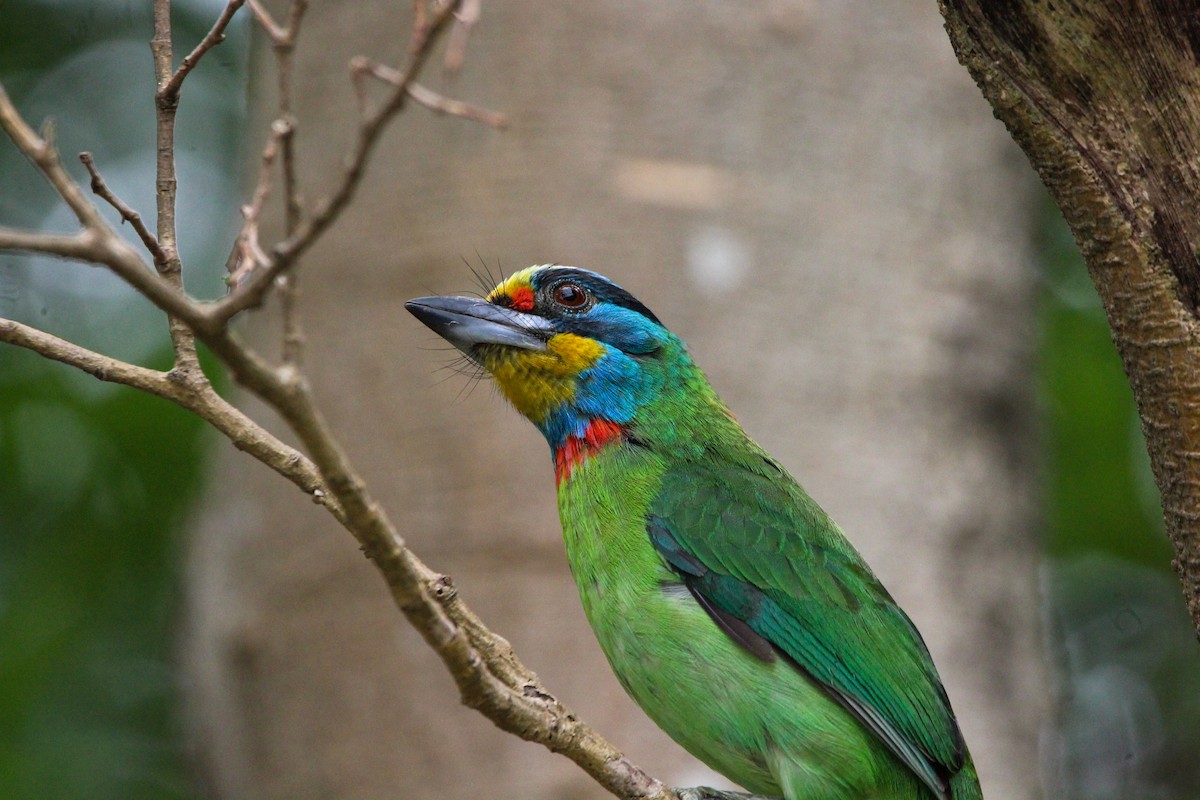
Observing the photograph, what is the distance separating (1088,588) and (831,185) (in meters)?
4.22

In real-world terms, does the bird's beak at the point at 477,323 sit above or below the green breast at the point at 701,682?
above

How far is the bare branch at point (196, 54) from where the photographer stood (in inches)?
110

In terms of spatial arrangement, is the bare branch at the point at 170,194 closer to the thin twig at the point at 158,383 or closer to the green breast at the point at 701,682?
the thin twig at the point at 158,383

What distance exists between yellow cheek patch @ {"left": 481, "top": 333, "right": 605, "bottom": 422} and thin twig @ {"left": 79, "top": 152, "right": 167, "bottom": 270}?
1.76m

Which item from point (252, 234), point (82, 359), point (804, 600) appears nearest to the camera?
point (82, 359)

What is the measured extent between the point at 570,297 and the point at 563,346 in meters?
0.21

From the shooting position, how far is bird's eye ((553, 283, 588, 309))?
4652mm

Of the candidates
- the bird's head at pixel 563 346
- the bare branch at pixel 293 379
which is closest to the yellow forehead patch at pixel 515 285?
the bird's head at pixel 563 346

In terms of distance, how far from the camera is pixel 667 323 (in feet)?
20.7

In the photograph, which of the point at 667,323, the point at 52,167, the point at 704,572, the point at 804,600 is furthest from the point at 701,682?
the point at 667,323

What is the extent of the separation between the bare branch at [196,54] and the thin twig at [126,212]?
21 cm

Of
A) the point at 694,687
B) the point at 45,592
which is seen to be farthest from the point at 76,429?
the point at 694,687

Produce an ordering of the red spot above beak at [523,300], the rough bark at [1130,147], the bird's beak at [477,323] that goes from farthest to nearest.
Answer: the red spot above beak at [523,300]
the bird's beak at [477,323]
the rough bark at [1130,147]

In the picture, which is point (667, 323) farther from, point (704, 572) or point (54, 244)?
point (54, 244)
